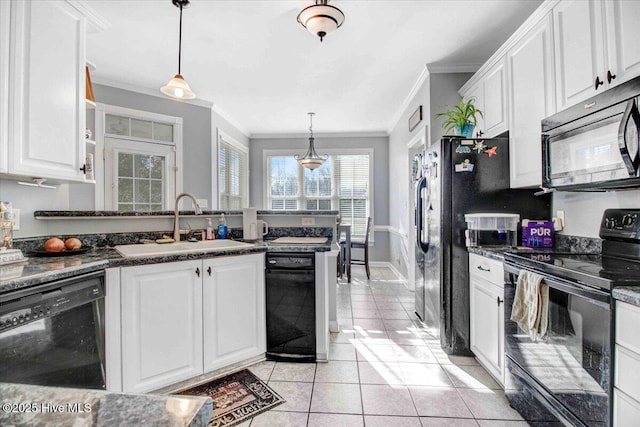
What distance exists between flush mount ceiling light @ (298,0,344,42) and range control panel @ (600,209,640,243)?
2.05 metres

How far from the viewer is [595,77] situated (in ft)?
5.13

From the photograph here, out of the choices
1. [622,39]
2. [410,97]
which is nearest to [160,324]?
[622,39]

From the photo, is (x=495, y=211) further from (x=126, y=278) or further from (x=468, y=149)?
(x=126, y=278)

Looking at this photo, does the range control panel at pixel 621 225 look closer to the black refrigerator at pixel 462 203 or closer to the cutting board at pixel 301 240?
the black refrigerator at pixel 462 203

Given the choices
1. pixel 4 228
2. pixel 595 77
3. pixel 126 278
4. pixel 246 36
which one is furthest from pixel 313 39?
pixel 4 228

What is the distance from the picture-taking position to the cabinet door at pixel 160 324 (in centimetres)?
168

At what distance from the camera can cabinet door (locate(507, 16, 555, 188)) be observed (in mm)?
1939

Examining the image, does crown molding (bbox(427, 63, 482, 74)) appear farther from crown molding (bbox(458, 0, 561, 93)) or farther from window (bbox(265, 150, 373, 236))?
window (bbox(265, 150, 373, 236))

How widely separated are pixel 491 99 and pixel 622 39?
117 cm

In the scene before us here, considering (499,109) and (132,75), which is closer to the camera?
(499,109)

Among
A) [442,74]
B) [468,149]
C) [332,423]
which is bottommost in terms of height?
[332,423]

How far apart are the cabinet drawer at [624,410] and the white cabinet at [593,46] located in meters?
1.38

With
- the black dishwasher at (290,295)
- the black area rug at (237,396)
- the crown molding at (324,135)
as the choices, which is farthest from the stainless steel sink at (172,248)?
the crown molding at (324,135)

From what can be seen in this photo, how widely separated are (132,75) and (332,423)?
4097 mm
